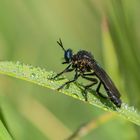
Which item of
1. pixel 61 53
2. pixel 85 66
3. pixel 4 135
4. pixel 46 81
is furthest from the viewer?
pixel 61 53

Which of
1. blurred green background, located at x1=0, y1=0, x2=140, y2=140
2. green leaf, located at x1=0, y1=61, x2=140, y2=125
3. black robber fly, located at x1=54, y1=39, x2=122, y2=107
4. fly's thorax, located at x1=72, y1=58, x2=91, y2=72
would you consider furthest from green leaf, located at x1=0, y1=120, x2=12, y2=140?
fly's thorax, located at x1=72, y1=58, x2=91, y2=72

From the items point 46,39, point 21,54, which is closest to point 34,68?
point 21,54

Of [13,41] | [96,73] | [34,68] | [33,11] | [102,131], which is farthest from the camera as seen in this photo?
[13,41]

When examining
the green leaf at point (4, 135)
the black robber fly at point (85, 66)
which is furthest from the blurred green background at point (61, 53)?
the green leaf at point (4, 135)

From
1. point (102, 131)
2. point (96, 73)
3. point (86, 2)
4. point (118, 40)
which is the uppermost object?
point (86, 2)

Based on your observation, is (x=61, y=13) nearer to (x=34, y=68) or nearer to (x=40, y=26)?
(x=40, y=26)

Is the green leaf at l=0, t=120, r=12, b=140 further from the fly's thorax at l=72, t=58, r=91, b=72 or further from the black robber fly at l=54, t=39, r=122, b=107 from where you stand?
the fly's thorax at l=72, t=58, r=91, b=72

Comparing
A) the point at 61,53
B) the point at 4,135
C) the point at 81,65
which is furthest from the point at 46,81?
the point at 61,53

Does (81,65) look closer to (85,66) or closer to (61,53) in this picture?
(85,66)
